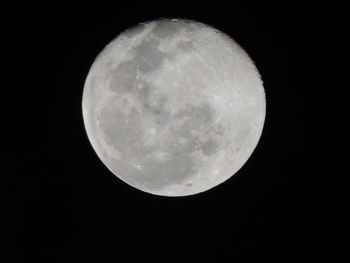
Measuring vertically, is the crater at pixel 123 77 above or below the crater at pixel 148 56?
below

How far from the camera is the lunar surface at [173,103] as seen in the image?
141 inches

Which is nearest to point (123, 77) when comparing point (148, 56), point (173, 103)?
point (148, 56)

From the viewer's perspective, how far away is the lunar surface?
11.7 feet

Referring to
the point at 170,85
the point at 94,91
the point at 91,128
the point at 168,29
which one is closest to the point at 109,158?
the point at 91,128

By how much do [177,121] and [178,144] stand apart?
0.20m

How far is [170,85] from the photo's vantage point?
354 cm

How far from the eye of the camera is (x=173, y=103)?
354 cm

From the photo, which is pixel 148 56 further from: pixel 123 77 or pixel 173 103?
pixel 173 103

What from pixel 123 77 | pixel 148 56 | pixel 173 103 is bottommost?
pixel 173 103

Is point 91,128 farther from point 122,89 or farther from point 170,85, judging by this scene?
point 170,85

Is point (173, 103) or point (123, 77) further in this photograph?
point (123, 77)

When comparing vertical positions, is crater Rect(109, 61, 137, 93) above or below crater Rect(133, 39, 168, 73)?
below

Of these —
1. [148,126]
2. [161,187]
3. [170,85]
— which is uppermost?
[170,85]

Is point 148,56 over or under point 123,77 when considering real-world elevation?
over
